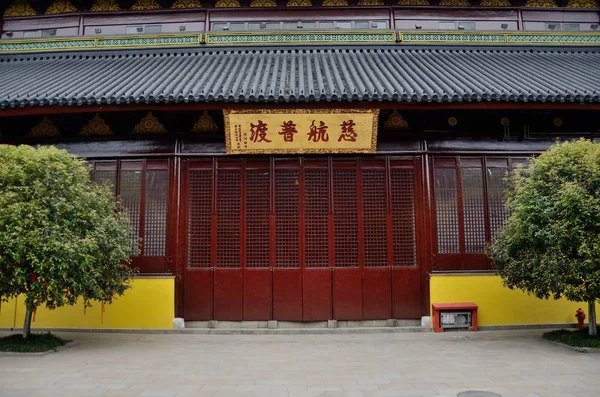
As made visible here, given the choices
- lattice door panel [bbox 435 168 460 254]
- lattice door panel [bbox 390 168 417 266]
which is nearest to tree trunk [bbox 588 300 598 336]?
lattice door panel [bbox 435 168 460 254]

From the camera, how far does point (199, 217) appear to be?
31.4ft

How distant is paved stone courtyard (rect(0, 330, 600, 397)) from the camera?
5281 mm

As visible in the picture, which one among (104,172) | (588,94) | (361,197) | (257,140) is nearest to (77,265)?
(104,172)

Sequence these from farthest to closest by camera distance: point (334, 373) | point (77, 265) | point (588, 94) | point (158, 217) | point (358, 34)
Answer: point (358, 34) → point (158, 217) → point (588, 94) → point (77, 265) → point (334, 373)

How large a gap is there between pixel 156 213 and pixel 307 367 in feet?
16.9

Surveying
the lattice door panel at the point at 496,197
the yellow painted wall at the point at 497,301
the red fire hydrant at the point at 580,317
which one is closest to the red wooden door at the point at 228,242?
the yellow painted wall at the point at 497,301

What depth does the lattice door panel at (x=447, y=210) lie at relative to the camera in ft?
30.9

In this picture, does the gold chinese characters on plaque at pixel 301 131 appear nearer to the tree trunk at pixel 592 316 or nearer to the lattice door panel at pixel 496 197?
the lattice door panel at pixel 496 197

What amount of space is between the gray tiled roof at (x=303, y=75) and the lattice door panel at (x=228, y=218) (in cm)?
183

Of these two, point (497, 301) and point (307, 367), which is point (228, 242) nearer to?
point (307, 367)

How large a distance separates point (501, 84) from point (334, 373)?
746cm

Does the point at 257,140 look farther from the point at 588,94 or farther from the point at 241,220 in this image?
the point at 588,94

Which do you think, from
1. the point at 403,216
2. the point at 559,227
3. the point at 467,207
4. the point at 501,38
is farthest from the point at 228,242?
the point at 501,38

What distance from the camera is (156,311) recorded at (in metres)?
9.19
